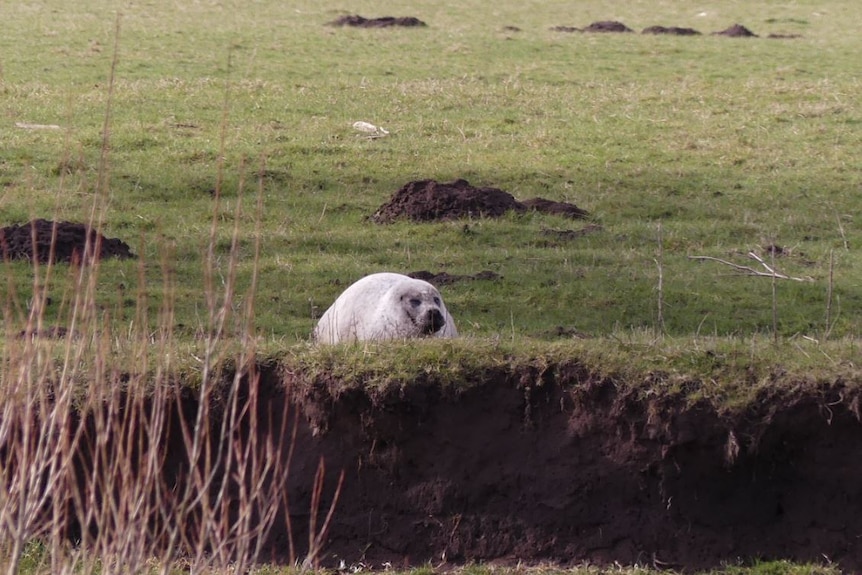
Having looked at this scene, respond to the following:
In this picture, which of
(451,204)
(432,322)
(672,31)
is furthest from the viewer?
A: (672,31)

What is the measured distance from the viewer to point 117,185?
1542cm

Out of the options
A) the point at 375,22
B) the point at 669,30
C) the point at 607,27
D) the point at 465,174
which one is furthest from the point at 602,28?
the point at 465,174

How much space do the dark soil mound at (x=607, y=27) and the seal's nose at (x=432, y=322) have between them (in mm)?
20176

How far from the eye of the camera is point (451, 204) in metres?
14.4

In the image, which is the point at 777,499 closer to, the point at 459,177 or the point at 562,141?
the point at 459,177

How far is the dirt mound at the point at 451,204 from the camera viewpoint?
14.3 m

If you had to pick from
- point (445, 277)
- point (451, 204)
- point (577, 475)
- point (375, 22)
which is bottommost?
point (577, 475)

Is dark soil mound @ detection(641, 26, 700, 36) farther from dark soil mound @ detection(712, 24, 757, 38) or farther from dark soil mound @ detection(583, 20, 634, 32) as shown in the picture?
dark soil mound @ detection(712, 24, 757, 38)

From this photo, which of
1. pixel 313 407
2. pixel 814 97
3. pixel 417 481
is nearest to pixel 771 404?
pixel 417 481

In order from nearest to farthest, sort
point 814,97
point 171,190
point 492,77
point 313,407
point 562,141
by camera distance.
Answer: point 313,407, point 171,190, point 562,141, point 814,97, point 492,77

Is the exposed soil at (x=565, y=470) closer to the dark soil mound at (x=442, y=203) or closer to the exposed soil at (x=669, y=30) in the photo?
the dark soil mound at (x=442, y=203)

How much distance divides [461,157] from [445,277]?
5211mm

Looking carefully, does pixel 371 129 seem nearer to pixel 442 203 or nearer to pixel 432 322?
pixel 442 203

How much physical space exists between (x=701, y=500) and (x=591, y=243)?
6.57 m
